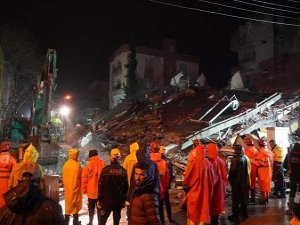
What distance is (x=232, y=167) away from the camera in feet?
26.3

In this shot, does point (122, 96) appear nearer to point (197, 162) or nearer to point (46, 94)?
point (46, 94)

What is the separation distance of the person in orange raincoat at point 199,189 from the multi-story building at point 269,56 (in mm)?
29463

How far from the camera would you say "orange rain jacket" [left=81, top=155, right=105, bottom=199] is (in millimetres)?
7121

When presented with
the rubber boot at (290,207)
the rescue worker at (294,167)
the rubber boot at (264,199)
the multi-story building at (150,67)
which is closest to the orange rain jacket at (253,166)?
the rubber boot at (264,199)

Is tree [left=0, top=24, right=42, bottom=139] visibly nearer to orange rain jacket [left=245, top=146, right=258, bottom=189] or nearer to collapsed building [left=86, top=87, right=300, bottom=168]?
collapsed building [left=86, top=87, right=300, bottom=168]

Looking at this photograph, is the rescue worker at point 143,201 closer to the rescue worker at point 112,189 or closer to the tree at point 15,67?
the rescue worker at point 112,189

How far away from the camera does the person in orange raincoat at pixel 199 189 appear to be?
6.56m

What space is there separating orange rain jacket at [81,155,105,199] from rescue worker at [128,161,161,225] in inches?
112

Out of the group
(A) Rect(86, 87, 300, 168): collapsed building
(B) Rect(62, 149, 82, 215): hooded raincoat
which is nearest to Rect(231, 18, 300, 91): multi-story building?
(A) Rect(86, 87, 300, 168): collapsed building

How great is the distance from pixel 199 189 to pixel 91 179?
7.43 feet

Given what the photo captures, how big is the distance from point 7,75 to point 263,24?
28043mm

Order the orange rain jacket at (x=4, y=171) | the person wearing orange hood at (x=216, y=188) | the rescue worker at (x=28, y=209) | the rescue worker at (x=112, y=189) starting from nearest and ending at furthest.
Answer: the rescue worker at (x=28, y=209), the rescue worker at (x=112, y=189), the orange rain jacket at (x=4, y=171), the person wearing orange hood at (x=216, y=188)

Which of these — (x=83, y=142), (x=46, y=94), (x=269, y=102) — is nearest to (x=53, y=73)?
(x=46, y=94)

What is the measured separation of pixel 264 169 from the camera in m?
9.70
